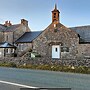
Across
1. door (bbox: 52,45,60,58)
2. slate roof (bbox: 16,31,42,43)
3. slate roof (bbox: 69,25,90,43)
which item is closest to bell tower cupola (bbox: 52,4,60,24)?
door (bbox: 52,45,60,58)

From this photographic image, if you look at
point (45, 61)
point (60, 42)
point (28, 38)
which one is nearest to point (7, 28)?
point (28, 38)

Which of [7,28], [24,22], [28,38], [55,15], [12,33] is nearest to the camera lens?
[55,15]

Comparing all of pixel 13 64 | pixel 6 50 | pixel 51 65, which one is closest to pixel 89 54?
pixel 51 65

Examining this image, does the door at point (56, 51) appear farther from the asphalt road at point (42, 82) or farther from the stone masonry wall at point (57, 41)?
the asphalt road at point (42, 82)

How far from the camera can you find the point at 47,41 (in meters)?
31.0

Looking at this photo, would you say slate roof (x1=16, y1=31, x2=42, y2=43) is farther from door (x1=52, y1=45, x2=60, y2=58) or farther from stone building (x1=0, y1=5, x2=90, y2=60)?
door (x1=52, y1=45, x2=60, y2=58)

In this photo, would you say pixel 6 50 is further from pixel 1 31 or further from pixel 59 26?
pixel 59 26

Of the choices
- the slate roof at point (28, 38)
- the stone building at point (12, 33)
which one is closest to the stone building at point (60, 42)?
the slate roof at point (28, 38)

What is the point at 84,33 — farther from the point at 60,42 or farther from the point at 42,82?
the point at 42,82

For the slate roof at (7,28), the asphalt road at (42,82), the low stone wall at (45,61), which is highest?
the slate roof at (7,28)

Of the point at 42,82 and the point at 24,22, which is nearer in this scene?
the point at 42,82

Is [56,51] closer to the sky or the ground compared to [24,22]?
closer to the ground

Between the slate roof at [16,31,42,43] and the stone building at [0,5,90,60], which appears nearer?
the stone building at [0,5,90,60]

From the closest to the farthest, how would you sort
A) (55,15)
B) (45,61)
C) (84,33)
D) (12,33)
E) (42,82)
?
(42,82), (45,61), (84,33), (55,15), (12,33)
